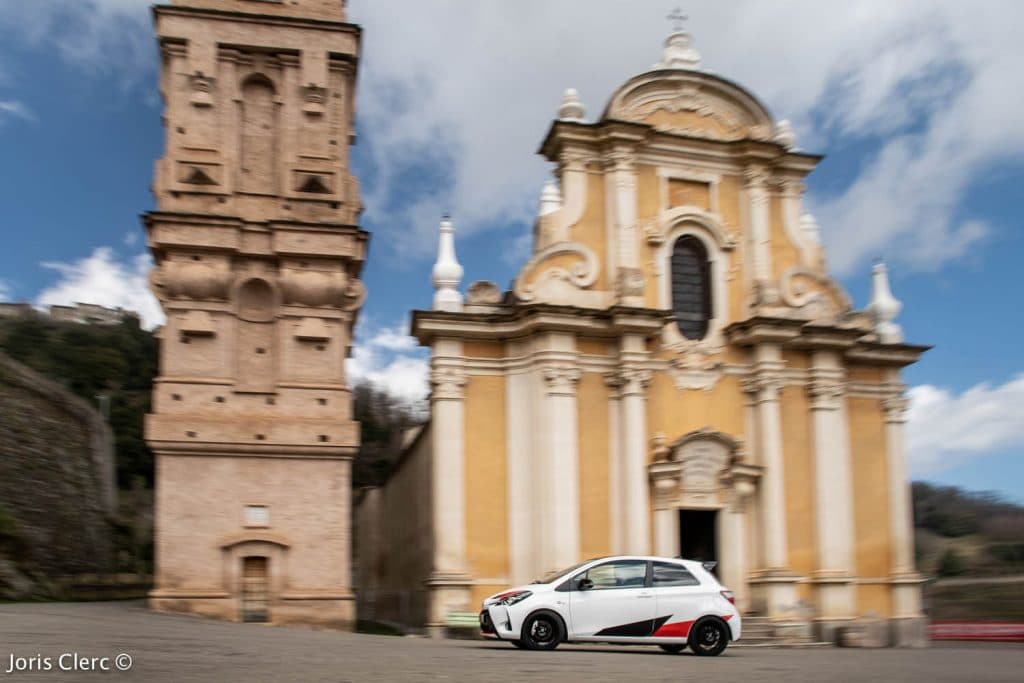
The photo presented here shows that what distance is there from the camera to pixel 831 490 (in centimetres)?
2536

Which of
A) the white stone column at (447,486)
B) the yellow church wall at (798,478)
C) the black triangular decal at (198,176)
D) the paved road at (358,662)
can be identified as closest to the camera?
the paved road at (358,662)

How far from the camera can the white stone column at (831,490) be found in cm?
2477

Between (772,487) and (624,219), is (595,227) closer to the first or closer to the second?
(624,219)

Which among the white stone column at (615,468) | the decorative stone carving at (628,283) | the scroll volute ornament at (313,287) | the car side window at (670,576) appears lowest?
the car side window at (670,576)

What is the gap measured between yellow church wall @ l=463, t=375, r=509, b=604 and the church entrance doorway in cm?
498

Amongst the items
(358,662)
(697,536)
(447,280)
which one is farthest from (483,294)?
(358,662)

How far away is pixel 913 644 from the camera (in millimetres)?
25125

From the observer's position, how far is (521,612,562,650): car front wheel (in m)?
15.0

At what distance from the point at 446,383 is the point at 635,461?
177 inches

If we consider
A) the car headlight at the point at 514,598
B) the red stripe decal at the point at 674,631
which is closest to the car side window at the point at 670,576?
the red stripe decal at the point at 674,631

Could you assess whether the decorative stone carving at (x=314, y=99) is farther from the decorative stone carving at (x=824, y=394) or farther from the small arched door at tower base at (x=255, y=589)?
the decorative stone carving at (x=824, y=394)

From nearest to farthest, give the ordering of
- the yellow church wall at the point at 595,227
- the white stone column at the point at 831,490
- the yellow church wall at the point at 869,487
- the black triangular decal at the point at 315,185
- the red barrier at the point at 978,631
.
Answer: the black triangular decal at the point at 315,185 → the white stone column at the point at 831,490 → the yellow church wall at the point at 595,227 → the yellow church wall at the point at 869,487 → the red barrier at the point at 978,631

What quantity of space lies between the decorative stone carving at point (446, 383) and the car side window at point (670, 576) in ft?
27.0

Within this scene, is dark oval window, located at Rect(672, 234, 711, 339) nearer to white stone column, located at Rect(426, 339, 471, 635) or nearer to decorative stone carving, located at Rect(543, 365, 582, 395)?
decorative stone carving, located at Rect(543, 365, 582, 395)
